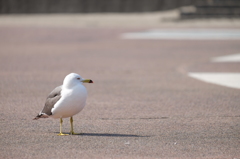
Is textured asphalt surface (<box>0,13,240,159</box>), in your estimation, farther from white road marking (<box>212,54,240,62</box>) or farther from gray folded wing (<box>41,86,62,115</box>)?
white road marking (<box>212,54,240,62</box>)

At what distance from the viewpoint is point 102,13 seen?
52031mm

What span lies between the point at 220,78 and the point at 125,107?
4.35 m

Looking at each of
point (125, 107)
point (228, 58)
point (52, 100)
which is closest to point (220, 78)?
point (125, 107)

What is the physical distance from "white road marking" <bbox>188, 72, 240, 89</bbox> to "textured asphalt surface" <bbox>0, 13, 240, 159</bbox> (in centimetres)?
36

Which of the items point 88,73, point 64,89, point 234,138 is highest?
point 64,89

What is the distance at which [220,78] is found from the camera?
40.7ft

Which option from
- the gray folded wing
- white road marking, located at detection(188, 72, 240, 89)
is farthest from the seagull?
white road marking, located at detection(188, 72, 240, 89)

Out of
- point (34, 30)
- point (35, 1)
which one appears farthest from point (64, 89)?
point (35, 1)

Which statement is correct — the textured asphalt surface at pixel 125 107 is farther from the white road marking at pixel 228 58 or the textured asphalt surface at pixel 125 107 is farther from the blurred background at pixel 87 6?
the blurred background at pixel 87 6

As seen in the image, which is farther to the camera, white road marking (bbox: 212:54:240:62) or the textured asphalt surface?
white road marking (bbox: 212:54:240:62)

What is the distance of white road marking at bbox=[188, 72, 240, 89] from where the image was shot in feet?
38.0

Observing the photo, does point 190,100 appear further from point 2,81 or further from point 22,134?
point 2,81

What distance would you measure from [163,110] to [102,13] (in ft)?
145

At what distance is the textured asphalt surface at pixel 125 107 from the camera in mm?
6164
